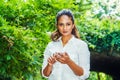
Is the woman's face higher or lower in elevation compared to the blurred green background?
higher

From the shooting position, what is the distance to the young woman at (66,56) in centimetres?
199

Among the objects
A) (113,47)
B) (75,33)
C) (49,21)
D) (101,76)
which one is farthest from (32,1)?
(101,76)

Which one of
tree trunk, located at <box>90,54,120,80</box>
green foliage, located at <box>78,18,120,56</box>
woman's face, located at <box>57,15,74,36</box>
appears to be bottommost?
tree trunk, located at <box>90,54,120,80</box>

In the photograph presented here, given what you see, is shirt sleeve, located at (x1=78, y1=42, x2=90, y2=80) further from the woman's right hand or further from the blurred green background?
the blurred green background

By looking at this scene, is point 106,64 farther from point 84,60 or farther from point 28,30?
point 84,60

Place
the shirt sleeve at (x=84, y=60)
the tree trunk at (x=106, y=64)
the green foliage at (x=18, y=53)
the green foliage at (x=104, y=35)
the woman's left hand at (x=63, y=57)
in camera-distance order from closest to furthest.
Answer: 1. the woman's left hand at (x=63, y=57)
2. the shirt sleeve at (x=84, y=60)
3. the green foliage at (x=18, y=53)
4. the green foliage at (x=104, y=35)
5. the tree trunk at (x=106, y=64)

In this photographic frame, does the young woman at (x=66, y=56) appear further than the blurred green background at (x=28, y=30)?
No

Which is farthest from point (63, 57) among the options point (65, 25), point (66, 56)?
point (65, 25)

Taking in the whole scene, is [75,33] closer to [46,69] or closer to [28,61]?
[46,69]

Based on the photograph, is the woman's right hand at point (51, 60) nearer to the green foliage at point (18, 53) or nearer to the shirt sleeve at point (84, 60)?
the shirt sleeve at point (84, 60)

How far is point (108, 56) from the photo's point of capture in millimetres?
8297

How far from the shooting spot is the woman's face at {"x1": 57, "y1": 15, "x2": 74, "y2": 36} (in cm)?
215

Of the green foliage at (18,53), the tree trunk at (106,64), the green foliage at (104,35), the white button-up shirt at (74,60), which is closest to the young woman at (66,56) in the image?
the white button-up shirt at (74,60)

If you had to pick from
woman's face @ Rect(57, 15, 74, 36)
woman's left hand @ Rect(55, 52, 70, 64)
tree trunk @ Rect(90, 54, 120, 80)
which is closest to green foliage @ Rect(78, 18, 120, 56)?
tree trunk @ Rect(90, 54, 120, 80)
